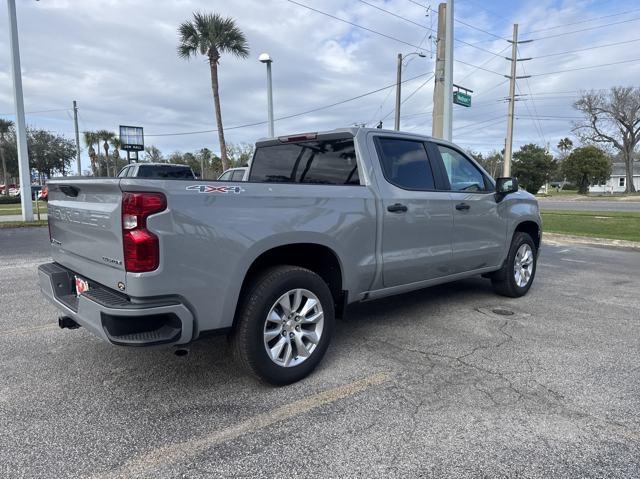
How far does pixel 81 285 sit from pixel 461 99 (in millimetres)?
12639

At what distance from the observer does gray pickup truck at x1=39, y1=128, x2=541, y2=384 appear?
8.93 ft

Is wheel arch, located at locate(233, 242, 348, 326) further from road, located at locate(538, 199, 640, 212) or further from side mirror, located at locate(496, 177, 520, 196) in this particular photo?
road, located at locate(538, 199, 640, 212)

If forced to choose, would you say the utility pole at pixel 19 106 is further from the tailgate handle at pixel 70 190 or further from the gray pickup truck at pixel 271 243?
the tailgate handle at pixel 70 190

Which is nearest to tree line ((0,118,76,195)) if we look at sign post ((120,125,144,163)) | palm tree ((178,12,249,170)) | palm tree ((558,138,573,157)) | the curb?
sign post ((120,125,144,163))

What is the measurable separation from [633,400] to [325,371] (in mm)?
2191

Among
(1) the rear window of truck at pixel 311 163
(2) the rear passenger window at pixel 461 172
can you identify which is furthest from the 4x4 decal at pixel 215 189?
(2) the rear passenger window at pixel 461 172

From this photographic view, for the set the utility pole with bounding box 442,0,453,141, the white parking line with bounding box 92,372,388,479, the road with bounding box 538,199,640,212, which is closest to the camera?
the white parking line with bounding box 92,372,388,479

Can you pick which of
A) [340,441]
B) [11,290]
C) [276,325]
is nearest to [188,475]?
[340,441]

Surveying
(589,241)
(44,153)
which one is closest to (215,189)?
(589,241)

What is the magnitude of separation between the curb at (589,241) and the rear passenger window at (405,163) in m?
9.08

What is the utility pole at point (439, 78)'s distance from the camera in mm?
12578

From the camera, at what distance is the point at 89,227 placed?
10.1ft

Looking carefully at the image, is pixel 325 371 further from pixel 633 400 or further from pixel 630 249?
pixel 630 249

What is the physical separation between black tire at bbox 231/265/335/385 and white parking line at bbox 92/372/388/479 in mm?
260
